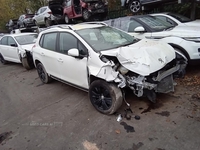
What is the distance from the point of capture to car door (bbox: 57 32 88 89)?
376 centimetres

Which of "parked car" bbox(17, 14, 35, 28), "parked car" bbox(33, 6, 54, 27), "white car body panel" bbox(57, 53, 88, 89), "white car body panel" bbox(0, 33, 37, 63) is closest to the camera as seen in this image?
"white car body panel" bbox(57, 53, 88, 89)

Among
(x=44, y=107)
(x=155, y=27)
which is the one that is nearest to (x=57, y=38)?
(x=44, y=107)

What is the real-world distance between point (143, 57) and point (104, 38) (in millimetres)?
1213

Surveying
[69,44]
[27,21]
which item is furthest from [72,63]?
[27,21]

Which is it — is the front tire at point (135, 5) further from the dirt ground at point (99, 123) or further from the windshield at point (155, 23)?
the dirt ground at point (99, 123)

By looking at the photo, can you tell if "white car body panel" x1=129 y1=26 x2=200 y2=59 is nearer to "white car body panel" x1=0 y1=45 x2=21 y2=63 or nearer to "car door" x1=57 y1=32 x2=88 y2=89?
"car door" x1=57 y1=32 x2=88 y2=89

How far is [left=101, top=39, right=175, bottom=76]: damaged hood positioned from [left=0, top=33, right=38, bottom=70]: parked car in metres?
5.30

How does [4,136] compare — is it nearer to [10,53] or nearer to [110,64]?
[110,64]

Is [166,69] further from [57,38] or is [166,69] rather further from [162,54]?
[57,38]

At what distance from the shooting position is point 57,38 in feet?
14.8

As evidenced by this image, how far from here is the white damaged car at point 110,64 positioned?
3197 mm

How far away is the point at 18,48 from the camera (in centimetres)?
792

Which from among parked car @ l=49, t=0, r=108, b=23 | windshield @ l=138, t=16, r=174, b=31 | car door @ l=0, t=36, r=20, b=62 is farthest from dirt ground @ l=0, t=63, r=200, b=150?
parked car @ l=49, t=0, r=108, b=23

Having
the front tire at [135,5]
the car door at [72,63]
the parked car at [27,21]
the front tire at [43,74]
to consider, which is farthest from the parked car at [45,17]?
the car door at [72,63]
